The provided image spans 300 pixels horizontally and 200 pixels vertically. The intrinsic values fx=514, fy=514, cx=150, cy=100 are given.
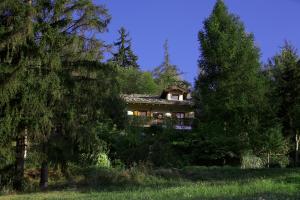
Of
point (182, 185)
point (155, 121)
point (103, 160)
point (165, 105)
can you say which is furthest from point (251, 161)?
point (165, 105)

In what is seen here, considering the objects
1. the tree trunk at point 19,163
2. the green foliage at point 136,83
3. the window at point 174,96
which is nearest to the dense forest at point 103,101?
the tree trunk at point 19,163

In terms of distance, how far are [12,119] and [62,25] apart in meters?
4.88

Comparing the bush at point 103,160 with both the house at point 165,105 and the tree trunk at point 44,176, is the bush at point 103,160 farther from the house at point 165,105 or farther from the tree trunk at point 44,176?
the house at point 165,105

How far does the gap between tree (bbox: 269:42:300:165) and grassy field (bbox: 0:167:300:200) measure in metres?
12.1

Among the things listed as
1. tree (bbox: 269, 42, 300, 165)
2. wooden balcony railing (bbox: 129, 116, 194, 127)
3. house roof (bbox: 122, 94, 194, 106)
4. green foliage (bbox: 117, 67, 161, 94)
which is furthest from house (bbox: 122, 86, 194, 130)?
tree (bbox: 269, 42, 300, 165)

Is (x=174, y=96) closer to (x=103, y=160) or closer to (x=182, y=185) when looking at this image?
(x=103, y=160)

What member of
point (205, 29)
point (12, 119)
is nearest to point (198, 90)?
point (205, 29)

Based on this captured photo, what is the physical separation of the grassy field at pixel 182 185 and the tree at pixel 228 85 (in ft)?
31.8

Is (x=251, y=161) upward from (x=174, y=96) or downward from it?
downward

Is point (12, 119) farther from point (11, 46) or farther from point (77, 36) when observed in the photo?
point (77, 36)

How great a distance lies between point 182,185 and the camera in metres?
19.6

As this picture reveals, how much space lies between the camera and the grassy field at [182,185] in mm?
15016

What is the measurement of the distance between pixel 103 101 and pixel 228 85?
16.2 metres

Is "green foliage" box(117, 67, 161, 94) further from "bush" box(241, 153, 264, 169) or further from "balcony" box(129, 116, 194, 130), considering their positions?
"bush" box(241, 153, 264, 169)
